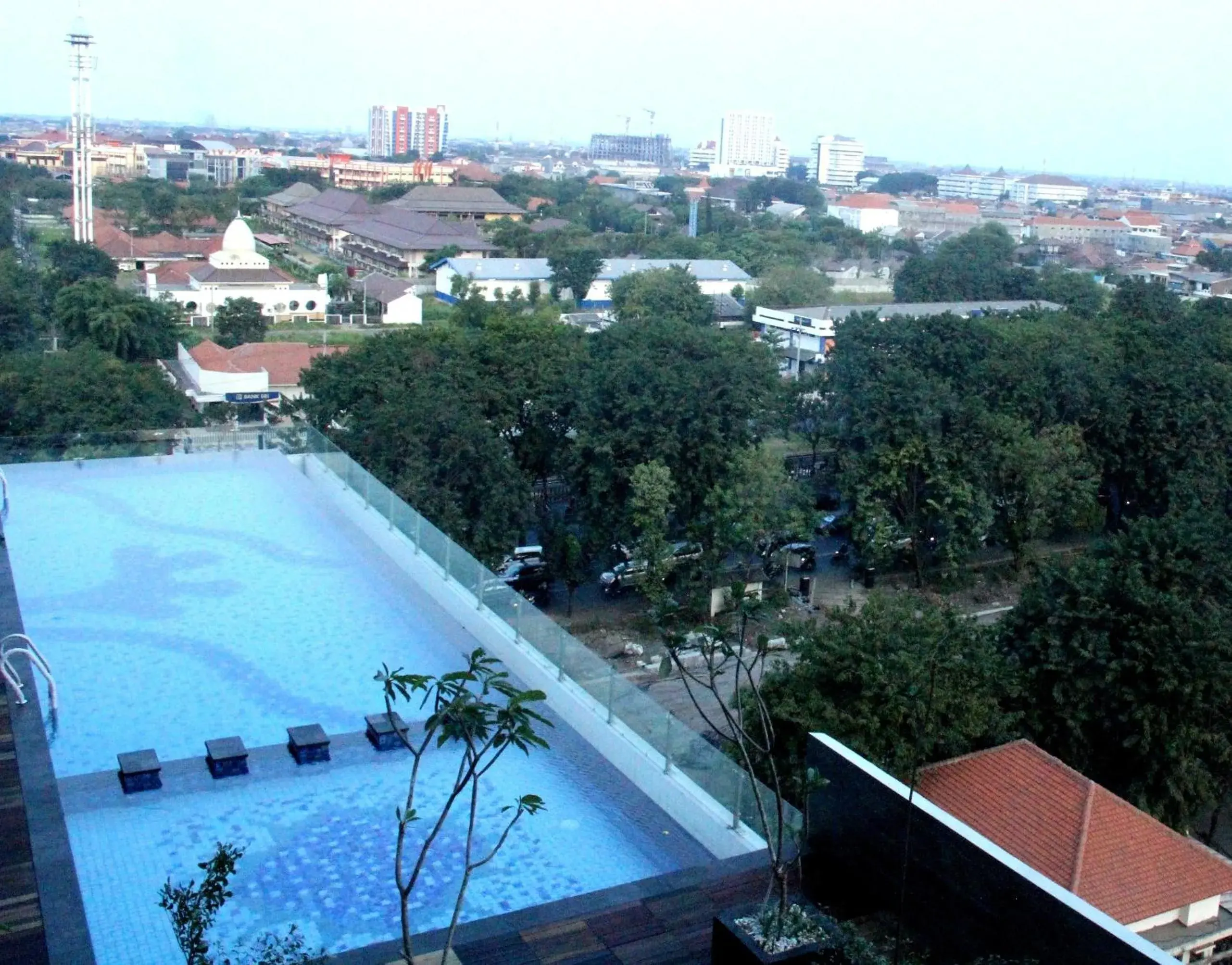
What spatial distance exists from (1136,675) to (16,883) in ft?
20.4

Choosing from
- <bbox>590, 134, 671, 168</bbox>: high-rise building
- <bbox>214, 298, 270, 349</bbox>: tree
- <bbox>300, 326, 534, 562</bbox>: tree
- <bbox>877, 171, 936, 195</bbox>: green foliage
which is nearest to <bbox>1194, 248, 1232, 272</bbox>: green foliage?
<bbox>214, 298, 270, 349</bbox>: tree

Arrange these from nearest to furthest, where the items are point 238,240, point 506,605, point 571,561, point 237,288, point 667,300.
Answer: point 506,605, point 571,561, point 667,300, point 237,288, point 238,240

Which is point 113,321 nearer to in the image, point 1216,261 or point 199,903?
point 199,903

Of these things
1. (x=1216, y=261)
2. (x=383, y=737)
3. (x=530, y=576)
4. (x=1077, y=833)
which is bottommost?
(x=530, y=576)

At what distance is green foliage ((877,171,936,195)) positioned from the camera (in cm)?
8556

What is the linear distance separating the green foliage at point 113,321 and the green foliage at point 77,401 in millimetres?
4244

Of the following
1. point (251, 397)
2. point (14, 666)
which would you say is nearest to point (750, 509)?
point (14, 666)

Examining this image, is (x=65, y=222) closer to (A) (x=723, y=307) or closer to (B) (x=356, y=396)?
(A) (x=723, y=307)

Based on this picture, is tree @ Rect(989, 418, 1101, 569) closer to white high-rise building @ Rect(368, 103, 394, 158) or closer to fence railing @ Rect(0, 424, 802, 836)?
fence railing @ Rect(0, 424, 802, 836)

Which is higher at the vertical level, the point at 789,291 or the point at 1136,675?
the point at 789,291

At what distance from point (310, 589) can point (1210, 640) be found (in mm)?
5108

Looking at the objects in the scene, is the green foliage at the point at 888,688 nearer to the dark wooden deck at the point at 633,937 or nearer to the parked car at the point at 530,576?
the dark wooden deck at the point at 633,937

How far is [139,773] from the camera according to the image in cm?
444

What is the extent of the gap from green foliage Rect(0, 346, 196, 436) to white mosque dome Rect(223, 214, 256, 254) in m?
14.0
